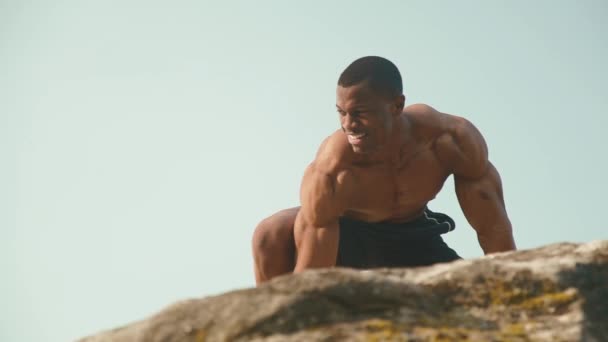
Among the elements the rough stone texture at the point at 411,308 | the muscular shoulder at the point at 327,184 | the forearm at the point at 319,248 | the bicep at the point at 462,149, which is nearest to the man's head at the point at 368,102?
the muscular shoulder at the point at 327,184

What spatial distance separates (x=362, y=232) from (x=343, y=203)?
0.73m

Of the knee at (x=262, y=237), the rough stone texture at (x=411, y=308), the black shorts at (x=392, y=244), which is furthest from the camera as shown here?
the black shorts at (x=392, y=244)

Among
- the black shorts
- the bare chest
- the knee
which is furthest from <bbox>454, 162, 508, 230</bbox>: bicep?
the knee

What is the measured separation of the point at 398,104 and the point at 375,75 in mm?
308

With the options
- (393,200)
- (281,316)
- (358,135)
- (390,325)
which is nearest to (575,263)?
(390,325)

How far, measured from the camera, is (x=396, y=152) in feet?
23.3

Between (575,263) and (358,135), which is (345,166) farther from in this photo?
(575,263)

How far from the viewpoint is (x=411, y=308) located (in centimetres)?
274

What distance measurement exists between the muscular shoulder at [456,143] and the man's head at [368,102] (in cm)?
35

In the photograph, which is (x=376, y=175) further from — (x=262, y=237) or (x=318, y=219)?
(x=262, y=237)

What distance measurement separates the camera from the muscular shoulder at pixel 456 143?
706 centimetres

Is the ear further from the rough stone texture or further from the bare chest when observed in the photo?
the rough stone texture

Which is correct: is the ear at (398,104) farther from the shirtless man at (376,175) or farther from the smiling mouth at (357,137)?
the smiling mouth at (357,137)

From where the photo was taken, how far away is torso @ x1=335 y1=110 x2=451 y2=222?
23.3 feet
